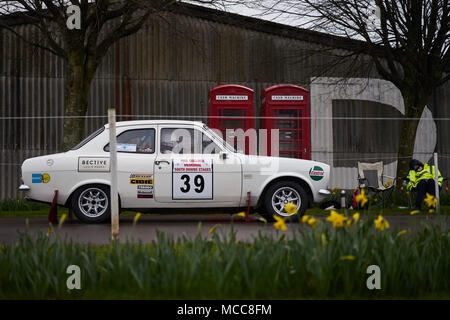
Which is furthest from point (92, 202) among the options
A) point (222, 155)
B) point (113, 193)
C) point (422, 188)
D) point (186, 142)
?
point (422, 188)

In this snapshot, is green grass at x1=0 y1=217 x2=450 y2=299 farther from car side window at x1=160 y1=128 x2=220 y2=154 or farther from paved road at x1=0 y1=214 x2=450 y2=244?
car side window at x1=160 y1=128 x2=220 y2=154

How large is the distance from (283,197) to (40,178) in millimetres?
3990

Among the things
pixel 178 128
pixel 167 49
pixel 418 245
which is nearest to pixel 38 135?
pixel 167 49

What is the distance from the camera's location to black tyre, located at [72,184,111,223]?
1007cm

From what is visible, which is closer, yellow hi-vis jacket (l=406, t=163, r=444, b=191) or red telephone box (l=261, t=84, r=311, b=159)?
yellow hi-vis jacket (l=406, t=163, r=444, b=191)

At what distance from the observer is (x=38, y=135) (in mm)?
18312

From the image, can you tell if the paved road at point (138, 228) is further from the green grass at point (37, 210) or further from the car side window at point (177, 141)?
the car side window at point (177, 141)

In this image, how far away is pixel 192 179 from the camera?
1004 centimetres

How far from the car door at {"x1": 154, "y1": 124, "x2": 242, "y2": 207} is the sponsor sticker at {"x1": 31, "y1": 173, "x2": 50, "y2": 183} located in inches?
69.3

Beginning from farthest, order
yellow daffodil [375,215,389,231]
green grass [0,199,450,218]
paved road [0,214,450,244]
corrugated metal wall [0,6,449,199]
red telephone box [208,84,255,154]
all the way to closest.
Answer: corrugated metal wall [0,6,449,199] < red telephone box [208,84,255,154] < green grass [0,199,450,218] < paved road [0,214,450,244] < yellow daffodil [375,215,389,231]

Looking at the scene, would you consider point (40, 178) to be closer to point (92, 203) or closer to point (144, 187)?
point (92, 203)

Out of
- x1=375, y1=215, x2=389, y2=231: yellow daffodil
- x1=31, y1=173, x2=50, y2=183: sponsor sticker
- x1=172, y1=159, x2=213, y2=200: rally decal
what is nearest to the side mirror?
x1=172, y1=159, x2=213, y2=200: rally decal

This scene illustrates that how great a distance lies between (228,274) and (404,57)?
13.2 meters

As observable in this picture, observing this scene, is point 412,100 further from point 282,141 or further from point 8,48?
point 8,48
